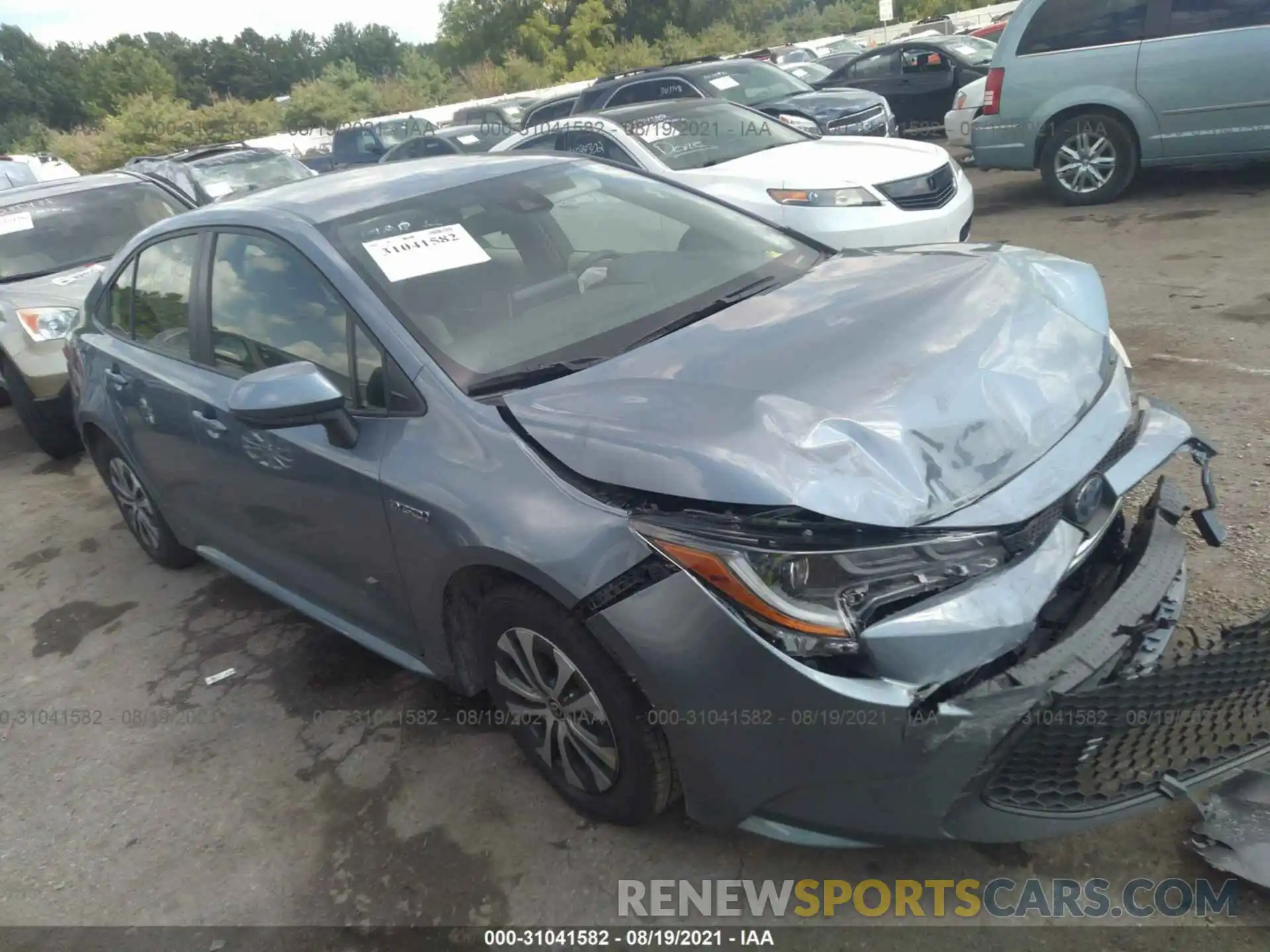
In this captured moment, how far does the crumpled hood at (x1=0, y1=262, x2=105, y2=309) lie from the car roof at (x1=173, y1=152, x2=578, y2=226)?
3.12 meters

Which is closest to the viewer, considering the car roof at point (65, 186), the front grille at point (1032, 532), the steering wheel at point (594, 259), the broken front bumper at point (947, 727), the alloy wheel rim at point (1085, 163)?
the broken front bumper at point (947, 727)

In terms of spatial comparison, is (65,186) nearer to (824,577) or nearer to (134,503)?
(134,503)

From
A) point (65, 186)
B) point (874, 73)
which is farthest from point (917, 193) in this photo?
point (874, 73)

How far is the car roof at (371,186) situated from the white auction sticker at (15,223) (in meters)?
3.83

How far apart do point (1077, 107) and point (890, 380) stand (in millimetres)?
7044

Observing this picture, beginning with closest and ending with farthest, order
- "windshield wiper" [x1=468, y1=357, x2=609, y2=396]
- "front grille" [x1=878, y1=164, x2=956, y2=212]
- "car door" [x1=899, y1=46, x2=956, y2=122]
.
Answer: "windshield wiper" [x1=468, y1=357, x2=609, y2=396] → "front grille" [x1=878, y1=164, x2=956, y2=212] → "car door" [x1=899, y1=46, x2=956, y2=122]

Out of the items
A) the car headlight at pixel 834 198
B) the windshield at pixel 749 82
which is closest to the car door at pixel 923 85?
the windshield at pixel 749 82

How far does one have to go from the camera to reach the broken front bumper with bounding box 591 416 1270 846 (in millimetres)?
1892

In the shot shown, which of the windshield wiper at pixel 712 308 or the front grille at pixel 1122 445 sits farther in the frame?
the windshield wiper at pixel 712 308

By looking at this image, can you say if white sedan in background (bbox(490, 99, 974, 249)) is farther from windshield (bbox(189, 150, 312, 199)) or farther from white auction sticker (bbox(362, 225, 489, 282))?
windshield (bbox(189, 150, 312, 199))

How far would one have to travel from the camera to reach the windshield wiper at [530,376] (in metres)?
2.50

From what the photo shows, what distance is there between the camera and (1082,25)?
25.6ft

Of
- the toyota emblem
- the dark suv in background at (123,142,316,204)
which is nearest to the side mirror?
the toyota emblem

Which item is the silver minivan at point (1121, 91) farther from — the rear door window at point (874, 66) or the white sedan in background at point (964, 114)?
the rear door window at point (874, 66)
